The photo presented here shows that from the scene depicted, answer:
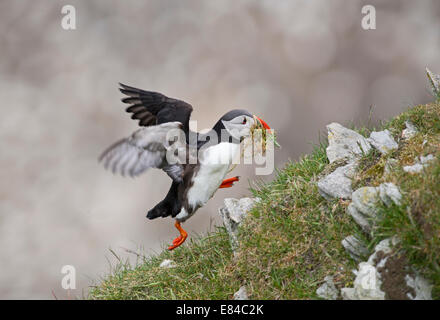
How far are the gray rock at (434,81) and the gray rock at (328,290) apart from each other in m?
2.60

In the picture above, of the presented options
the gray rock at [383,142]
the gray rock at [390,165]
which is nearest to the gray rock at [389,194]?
the gray rock at [390,165]

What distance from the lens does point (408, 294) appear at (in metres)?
3.96

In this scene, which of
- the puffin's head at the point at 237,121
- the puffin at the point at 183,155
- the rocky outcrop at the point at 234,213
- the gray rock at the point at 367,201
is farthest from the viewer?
the rocky outcrop at the point at 234,213

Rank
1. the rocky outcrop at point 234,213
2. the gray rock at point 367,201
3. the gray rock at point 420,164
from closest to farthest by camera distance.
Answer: the gray rock at point 367,201
the gray rock at point 420,164
the rocky outcrop at point 234,213

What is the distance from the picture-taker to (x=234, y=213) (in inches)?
216

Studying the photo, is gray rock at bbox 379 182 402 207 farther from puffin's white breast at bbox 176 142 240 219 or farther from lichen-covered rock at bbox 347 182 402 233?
puffin's white breast at bbox 176 142 240 219

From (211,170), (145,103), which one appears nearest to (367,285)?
(211,170)

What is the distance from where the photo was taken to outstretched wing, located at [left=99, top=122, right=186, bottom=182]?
192 inches

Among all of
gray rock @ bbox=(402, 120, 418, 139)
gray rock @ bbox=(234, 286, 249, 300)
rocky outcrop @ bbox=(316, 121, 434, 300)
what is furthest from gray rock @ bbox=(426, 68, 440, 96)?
gray rock @ bbox=(234, 286, 249, 300)

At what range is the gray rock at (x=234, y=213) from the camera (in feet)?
17.7

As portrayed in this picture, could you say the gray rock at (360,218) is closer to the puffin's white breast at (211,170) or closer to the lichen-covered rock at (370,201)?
the lichen-covered rock at (370,201)
